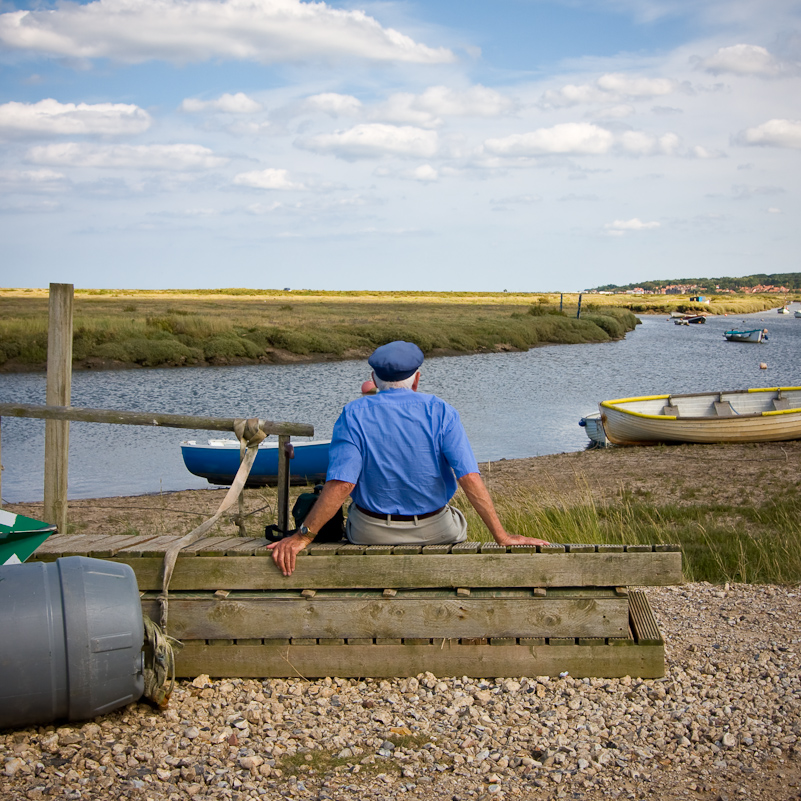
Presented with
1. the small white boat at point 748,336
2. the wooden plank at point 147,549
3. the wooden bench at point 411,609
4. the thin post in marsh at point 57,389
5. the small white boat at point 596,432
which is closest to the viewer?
the wooden bench at point 411,609

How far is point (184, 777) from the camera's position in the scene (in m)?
3.44

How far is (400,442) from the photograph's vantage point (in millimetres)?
4113

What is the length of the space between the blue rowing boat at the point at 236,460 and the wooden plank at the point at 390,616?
9.67 meters

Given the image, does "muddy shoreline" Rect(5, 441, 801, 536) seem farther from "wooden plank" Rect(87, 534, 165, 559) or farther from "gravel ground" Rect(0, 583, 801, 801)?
"gravel ground" Rect(0, 583, 801, 801)

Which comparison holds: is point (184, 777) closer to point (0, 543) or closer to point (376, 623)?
point (376, 623)

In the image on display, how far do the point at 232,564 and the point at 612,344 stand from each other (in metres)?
58.8

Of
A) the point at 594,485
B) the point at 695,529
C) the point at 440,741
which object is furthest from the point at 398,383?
the point at 594,485

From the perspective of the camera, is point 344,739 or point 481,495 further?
point 481,495

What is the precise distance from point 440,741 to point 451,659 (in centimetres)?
55

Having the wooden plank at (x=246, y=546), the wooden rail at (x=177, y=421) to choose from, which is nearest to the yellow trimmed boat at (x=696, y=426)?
the wooden rail at (x=177, y=421)

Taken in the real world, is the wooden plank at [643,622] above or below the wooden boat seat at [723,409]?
above

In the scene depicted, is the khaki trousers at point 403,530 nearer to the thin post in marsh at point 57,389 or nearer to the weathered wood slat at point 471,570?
the weathered wood slat at point 471,570

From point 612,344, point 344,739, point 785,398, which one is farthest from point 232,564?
point 612,344

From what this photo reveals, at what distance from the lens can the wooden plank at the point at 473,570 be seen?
4.08 m
